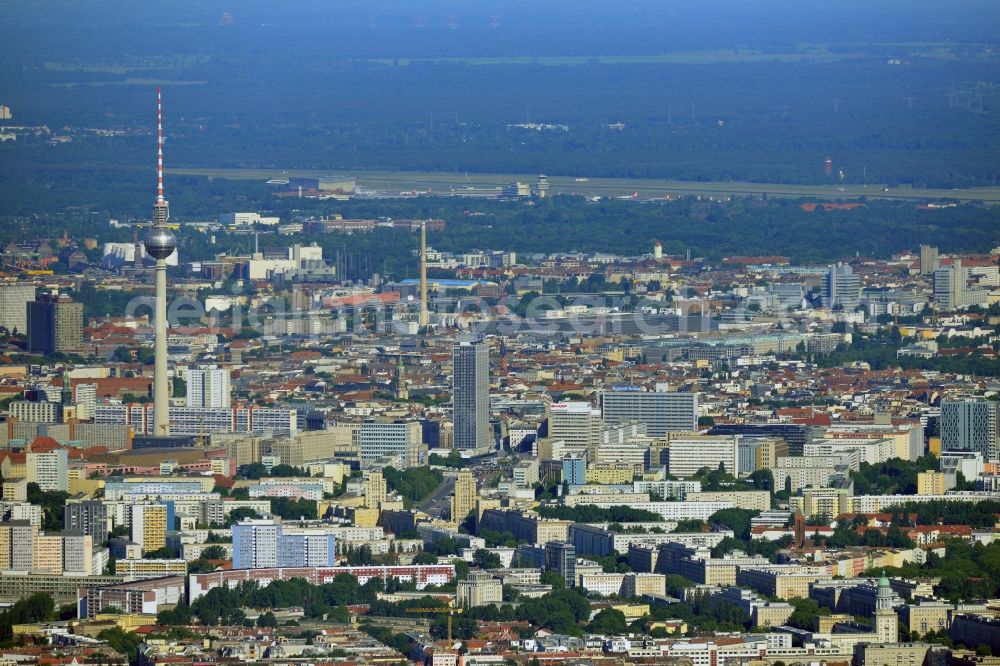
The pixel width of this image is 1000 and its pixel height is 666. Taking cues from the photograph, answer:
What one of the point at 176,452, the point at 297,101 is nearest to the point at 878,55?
the point at 297,101

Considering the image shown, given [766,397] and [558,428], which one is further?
[766,397]

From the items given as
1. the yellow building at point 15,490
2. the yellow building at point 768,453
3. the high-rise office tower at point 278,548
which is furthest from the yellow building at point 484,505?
the yellow building at point 15,490

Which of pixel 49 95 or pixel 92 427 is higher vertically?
pixel 49 95

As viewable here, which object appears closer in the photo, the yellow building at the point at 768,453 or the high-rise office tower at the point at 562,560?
the high-rise office tower at the point at 562,560

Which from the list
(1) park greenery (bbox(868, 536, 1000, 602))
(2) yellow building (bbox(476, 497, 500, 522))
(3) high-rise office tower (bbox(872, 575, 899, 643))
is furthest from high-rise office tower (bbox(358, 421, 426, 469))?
(3) high-rise office tower (bbox(872, 575, 899, 643))

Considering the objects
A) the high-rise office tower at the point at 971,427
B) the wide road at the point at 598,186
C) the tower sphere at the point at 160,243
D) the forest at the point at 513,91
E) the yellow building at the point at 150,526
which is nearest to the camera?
the yellow building at the point at 150,526

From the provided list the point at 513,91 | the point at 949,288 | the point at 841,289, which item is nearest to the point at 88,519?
the point at 949,288

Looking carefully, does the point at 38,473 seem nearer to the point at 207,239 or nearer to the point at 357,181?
the point at 207,239

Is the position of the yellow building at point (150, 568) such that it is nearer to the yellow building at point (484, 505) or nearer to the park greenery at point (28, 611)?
the park greenery at point (28, 611)
